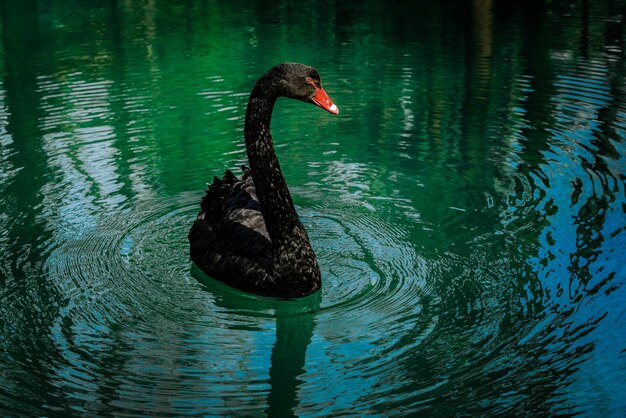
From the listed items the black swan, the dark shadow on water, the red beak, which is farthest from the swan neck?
the dark shadow on water

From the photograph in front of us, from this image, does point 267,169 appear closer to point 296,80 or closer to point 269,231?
point 269,231

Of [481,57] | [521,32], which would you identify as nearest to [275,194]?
[481,57]

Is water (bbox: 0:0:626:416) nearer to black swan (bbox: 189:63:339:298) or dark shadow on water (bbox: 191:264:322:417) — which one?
dark shadow on water (bbox: 191:264:322:417)

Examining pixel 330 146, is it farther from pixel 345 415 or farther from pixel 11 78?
pixel 11 78

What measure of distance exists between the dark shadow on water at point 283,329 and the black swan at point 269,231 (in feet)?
0.21

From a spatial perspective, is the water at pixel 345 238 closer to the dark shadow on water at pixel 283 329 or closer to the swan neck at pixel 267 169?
the dark shadow on water at pixel 283 329

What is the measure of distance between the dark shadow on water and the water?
0.05ft

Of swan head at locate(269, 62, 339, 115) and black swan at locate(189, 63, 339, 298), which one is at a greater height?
swan head at locate(269, 62, 339, 115)

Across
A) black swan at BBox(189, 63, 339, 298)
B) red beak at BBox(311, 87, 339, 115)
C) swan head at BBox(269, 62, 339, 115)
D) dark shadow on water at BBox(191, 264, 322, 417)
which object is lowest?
dark shadow on water at BBox(191, 264, 322, 417)

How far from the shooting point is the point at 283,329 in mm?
4844

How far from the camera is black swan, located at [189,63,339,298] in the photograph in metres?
5.12

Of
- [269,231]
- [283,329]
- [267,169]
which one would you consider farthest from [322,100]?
[283,329]

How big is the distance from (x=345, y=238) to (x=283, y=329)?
133 centimetres

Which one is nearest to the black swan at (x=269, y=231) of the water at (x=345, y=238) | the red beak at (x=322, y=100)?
the red beak at (x=322, y=100)
